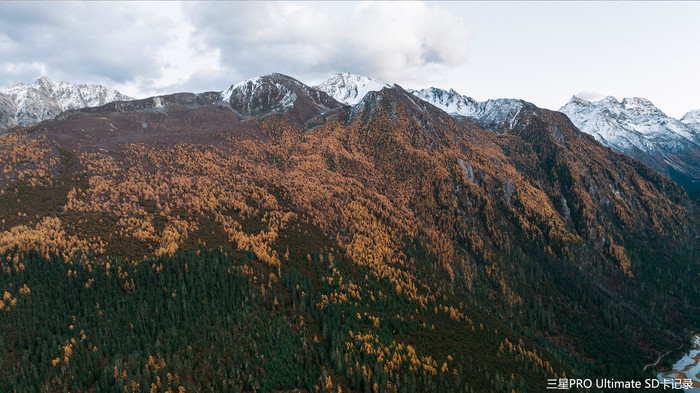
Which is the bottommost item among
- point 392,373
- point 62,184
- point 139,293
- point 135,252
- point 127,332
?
point 392,373

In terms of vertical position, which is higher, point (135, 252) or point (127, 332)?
point (135, 252)

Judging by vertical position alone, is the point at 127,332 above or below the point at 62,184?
below

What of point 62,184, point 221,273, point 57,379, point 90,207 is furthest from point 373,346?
point 62,184

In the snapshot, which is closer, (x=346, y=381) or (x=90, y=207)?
(x=346, y=381)

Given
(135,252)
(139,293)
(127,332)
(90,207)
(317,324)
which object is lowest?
(317,324)

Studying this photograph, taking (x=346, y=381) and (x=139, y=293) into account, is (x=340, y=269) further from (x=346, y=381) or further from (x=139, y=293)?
(x=139, y=293)

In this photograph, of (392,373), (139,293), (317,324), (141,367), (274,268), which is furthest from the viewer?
(274,268)

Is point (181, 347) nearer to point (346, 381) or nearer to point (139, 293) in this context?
point (139, 293)

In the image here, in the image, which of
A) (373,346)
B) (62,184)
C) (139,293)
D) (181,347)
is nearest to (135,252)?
(139,293)

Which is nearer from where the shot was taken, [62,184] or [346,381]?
[346,381]

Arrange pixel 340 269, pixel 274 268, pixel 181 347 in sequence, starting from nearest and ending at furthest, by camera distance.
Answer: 1. pixel 181 347
2. pixel 274 268
3. pixel 340 269
